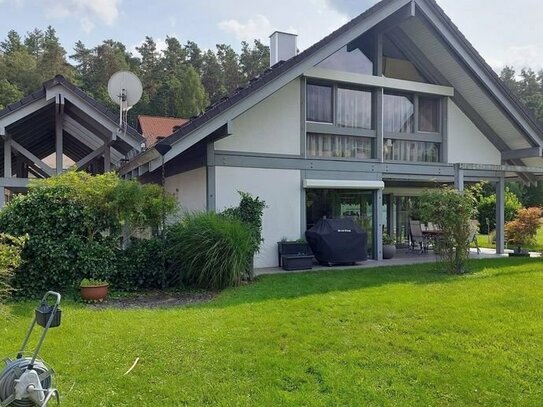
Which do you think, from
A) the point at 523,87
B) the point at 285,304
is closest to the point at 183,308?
the point at 285,304

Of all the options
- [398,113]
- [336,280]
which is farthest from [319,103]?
[336,280]

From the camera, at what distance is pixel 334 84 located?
11.4 m

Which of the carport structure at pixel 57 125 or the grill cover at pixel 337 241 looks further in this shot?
the grill cover at pixel 337 241

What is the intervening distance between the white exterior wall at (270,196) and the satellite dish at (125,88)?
2795 mm

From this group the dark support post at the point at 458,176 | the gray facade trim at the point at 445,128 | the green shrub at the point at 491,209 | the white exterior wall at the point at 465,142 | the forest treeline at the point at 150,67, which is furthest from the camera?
the forest treeline at the point at 150,67

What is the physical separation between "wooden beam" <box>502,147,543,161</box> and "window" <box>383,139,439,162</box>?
271cm

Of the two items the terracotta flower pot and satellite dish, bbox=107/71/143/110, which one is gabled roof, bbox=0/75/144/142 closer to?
satellite dish, bbox=107/71/143/110

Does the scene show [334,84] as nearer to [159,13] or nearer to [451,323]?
[159,13]

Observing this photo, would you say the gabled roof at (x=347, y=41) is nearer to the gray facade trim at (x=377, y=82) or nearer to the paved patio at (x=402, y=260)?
the gray facade trim at (x=377, y=82)

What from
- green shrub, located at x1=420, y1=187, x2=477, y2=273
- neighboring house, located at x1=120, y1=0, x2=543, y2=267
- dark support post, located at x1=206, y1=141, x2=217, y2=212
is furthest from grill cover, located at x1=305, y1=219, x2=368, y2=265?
dark support post, located at x1=206, y1=141, x2=217, y2=212

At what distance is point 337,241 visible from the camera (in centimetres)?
1047

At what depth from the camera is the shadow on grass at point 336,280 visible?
7.16 meters

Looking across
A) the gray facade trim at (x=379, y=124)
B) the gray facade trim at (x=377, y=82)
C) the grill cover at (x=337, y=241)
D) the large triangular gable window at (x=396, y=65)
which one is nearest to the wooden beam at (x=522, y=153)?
the gray facade trim at (x=377, y=82)

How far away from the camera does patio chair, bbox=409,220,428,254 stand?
14.4 meters
